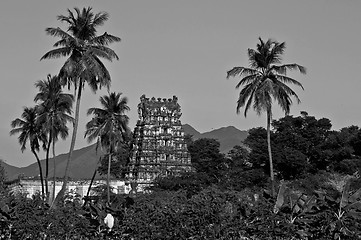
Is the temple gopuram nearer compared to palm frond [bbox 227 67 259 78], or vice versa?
palm frond [bbox 227 67 259 78]

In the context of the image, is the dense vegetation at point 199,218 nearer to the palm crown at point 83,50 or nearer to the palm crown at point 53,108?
the palm crown at point 83,50

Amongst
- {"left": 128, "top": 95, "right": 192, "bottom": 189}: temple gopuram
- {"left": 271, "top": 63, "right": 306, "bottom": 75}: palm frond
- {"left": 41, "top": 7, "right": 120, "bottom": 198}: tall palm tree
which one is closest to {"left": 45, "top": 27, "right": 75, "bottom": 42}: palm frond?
{"left": 41, "top": 7, "right": 120, "bottom": 198}: tall palm tree

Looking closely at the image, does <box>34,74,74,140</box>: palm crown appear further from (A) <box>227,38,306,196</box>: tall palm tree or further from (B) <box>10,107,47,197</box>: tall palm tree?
(A) <box>227,38,306,196</box>: tall palm tree

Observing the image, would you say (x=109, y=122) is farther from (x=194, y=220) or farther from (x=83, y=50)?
(x=194, y=220)

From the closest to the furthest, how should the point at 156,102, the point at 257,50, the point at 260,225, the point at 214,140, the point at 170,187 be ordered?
the point at 260,225 < the point at 257,50 < the point at 170,187 < the point at 156,102 < the point at 214,140

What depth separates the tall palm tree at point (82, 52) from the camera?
2905 centimetres

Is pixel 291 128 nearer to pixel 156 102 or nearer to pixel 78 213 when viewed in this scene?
pixel 156 102

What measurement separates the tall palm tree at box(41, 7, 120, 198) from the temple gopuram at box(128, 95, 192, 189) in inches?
1635

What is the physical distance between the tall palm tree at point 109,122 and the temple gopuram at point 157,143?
954 inches

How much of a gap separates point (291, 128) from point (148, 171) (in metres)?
17.6

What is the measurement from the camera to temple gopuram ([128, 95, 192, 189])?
72000 millimetres

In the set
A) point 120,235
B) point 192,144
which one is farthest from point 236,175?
point 120,235

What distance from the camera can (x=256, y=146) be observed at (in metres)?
70.2

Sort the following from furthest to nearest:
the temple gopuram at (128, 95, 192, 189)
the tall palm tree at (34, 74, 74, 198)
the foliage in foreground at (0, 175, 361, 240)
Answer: the temple gopuram at (128, 95, 192, 189), the tall palm tree at (34, 74, 74, 198), the foliage in foreground at (0, 175, 361, 240)
